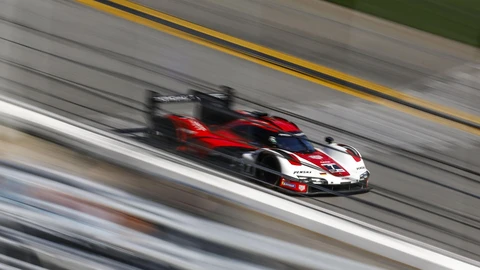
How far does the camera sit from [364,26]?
296cm

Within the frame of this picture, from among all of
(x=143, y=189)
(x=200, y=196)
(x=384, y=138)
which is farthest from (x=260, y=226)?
(x=384, y=138)

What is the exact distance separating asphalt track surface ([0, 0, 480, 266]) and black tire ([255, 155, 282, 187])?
19 centimetres

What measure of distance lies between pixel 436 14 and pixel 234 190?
1356 millimetres

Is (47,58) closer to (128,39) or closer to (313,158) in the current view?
(128,39)

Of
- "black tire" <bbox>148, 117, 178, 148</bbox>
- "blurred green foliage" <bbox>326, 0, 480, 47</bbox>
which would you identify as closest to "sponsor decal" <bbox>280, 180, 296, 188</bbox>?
"black tire" <bbox>148, 117, 178, 148</bbox>

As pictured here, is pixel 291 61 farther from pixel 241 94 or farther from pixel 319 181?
pixel 319 181

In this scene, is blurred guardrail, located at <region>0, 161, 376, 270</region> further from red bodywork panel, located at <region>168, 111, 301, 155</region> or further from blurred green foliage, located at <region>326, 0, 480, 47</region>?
blurred green foliage, located at <region>326, 0, 480, 47</region>

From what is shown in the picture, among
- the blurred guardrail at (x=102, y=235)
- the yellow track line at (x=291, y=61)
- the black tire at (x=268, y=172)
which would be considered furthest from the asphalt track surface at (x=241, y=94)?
the blurred guardrail at (x=102, y=235)

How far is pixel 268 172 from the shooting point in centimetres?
245

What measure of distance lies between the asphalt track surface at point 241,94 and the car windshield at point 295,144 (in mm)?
105

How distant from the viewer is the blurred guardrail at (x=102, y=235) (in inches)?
62.4

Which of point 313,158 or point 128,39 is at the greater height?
point 128,39

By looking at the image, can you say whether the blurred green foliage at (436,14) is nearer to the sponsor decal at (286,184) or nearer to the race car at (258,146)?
the race car at (258,146)

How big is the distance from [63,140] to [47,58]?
51 centimetres
